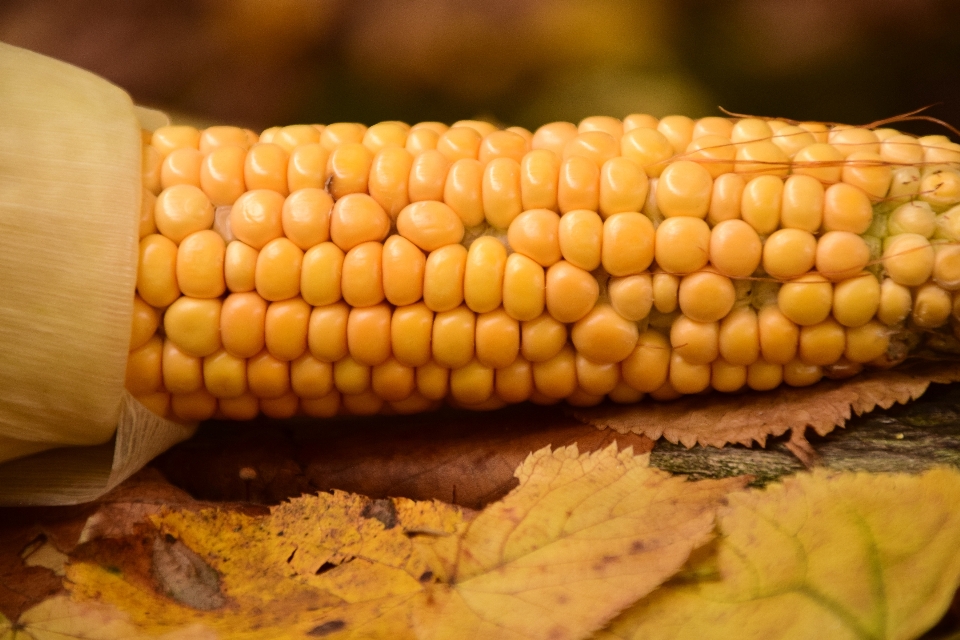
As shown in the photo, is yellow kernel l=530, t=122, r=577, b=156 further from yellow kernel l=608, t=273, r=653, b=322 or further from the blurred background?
the blurred background

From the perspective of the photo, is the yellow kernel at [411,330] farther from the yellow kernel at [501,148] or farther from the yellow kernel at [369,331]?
the yellow kernel at [501,148]

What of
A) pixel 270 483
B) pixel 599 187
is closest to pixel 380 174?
pixel 599 187

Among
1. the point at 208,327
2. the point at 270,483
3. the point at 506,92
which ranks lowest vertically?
the point at 270,483

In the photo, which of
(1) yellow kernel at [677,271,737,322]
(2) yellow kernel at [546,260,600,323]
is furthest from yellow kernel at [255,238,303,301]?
(1) yellow kernel at [677,271,737,322]

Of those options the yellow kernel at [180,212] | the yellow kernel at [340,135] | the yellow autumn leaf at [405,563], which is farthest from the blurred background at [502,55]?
the yellow autumn leaf at [405,563]

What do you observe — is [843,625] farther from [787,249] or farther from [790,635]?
[787,249]

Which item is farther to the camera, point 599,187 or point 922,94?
point 922,94

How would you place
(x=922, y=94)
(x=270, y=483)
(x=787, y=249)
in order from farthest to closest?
(x=922, y=94) → (x=270, y=483) → (x=787, y=249)
